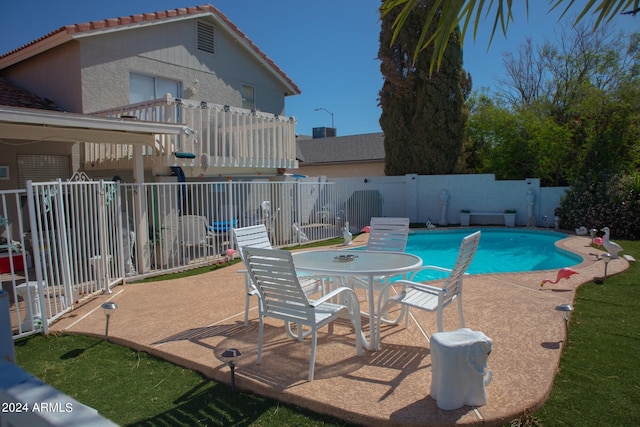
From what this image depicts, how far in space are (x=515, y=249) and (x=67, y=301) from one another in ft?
39.6

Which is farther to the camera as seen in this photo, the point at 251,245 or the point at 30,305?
the point at 251,245

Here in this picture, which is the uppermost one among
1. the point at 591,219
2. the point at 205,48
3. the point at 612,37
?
the point at 612,37

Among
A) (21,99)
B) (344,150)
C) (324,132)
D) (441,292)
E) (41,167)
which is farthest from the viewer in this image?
(324,132)

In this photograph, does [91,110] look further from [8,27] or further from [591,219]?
[591,219]

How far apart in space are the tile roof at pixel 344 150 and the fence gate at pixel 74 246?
17.3 m

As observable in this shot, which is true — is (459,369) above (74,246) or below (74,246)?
below

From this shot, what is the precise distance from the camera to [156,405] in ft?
12.0

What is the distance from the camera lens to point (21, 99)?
37.4 ft

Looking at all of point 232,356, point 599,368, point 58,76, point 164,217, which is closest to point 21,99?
point 58,76

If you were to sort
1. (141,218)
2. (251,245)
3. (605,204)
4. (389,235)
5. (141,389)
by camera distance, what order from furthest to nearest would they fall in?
(605,204) → (141,218) → (389,235) → (251,245) → (141,389)

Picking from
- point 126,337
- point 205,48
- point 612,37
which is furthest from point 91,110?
point 612,37

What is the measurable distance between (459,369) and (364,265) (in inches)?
75.8

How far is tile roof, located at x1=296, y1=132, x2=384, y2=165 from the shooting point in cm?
2558

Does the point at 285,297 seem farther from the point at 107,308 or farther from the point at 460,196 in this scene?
the point at 460,196
